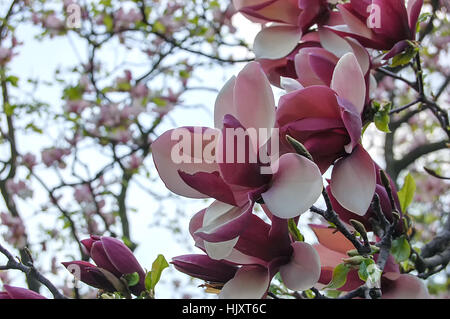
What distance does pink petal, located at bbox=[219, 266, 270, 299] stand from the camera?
16.7 inches

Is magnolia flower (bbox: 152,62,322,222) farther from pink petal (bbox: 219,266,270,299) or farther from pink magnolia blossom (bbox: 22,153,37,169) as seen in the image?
pink magnolia blossom (bbox: 22,153,37,169)

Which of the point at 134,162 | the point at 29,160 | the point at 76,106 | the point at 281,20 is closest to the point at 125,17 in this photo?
the point at 76,106

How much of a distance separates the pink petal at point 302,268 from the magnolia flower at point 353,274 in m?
0.10

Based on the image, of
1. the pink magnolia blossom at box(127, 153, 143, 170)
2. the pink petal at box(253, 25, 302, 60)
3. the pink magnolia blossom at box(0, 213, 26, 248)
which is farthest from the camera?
the pink magnolia blossom at box(127, 153, 143, 170)

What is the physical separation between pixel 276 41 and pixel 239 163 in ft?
0.88

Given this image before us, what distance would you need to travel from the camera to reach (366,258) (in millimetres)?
475

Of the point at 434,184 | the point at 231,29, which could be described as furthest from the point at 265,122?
the point at 434,184

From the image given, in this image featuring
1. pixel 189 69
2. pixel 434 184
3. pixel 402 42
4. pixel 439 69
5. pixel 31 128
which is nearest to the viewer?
pixel 402 42

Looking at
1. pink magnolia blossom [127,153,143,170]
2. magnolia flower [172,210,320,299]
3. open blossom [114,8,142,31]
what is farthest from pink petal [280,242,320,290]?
open blossom [114,8,142,31]

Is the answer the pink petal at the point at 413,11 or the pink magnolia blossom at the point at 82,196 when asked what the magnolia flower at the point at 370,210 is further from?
the pink magnolia blossom at the point at 82,196

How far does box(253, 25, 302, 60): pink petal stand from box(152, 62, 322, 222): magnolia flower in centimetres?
16
